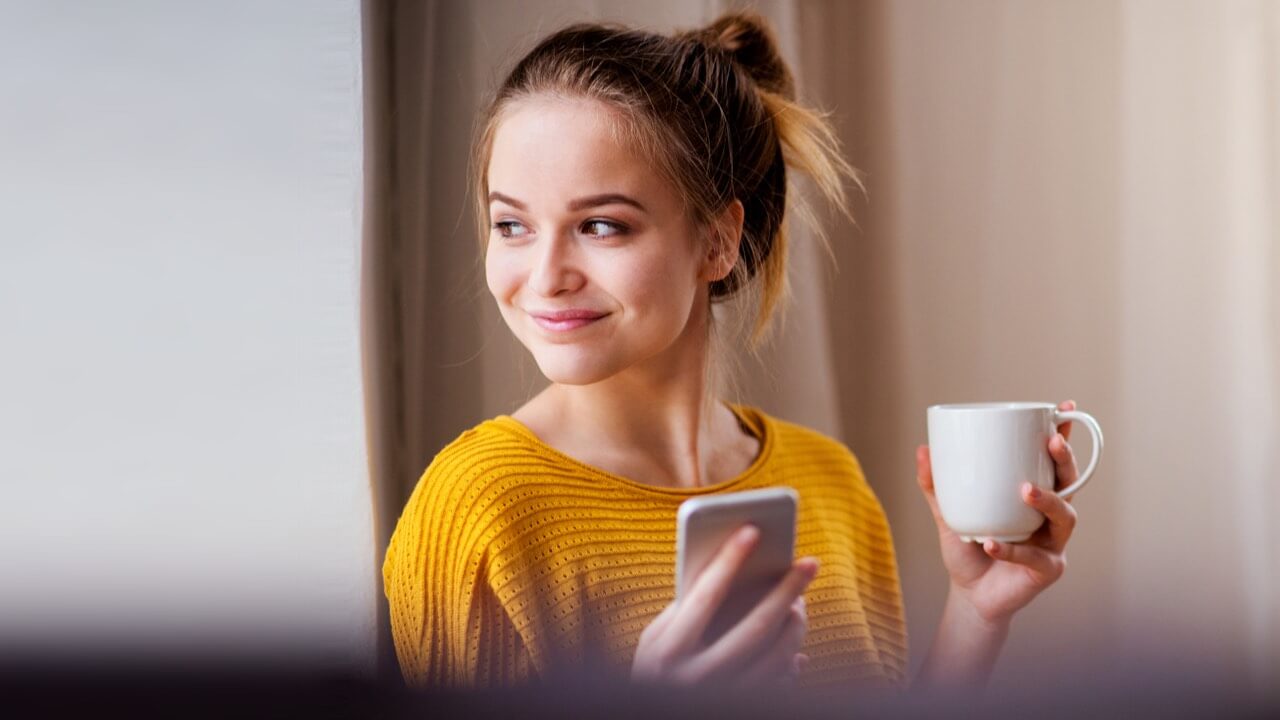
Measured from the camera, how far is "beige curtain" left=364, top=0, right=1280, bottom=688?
0.82 meters

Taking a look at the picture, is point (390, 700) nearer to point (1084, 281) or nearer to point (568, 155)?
point (568, 155)

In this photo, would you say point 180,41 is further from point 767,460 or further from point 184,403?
point 767,460

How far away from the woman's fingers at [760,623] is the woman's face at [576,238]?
Answer: 0.17 meters

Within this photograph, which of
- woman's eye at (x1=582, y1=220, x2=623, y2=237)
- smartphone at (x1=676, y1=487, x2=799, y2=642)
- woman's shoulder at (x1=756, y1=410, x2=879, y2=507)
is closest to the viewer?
smartphone at (x1=676, y1=487, x2=799, y2=642)

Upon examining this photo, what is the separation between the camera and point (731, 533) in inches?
21.6

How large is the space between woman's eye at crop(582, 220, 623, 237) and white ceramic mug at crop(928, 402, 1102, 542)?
203mm

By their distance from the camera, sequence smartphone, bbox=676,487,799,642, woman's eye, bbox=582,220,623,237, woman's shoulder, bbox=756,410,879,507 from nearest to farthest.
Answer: smartphone, bbox=676,487,799,642 → woman's eye, bbox=582,220,623,237 → woman's shoulder, bbox=756,410,879,507

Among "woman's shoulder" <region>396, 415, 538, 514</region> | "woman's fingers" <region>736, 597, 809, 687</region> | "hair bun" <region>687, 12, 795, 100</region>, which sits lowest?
"woman's fingers" <region>736, 597, 809, 687</region>

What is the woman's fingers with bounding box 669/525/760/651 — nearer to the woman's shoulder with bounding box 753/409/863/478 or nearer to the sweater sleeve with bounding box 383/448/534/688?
the sweater sleeve with bounding box 383/448/534/688

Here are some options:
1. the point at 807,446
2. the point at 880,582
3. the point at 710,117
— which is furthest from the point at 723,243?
the point at 880,582

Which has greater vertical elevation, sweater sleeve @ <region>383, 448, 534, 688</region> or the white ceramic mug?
the white ceramic mug

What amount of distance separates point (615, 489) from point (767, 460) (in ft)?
0.44

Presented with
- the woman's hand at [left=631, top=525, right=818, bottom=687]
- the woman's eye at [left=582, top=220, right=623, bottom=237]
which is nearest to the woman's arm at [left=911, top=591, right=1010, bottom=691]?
the woman's hand at [left=631, top=525, right=818, bottom=687]

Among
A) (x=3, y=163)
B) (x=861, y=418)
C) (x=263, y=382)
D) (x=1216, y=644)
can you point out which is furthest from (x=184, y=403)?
(x=1216, y=644)
